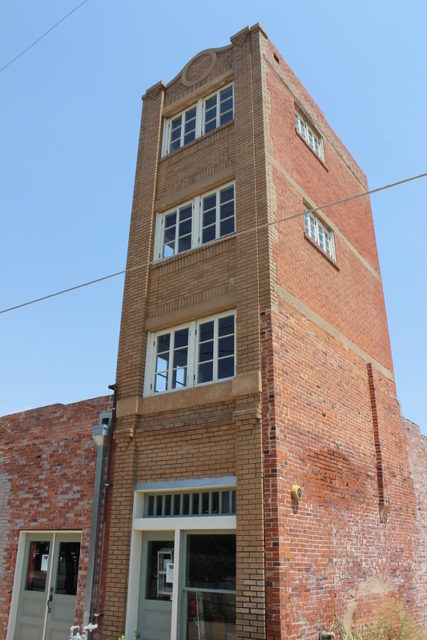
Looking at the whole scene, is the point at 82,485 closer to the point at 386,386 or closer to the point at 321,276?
the point at 321,276

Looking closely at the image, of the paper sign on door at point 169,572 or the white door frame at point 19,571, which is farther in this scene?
the white door frame at point 19,571

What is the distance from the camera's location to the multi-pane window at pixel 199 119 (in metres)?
12.8

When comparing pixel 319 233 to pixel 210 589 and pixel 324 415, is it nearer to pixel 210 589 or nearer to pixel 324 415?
pixel 324 415

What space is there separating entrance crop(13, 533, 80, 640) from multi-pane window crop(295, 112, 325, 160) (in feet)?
35.7

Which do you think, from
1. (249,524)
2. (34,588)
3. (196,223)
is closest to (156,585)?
(249,524)

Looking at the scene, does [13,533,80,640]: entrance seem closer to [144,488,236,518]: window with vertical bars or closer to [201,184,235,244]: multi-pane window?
[144,488,236,518]: window with vertical bars

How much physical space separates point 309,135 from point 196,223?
4812 mm

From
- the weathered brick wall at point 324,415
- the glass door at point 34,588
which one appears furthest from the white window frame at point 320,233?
the glass door at point 34,588

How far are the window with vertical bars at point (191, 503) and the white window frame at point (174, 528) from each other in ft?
0.34

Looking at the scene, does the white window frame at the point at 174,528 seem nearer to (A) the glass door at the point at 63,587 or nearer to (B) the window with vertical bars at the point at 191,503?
(B) the window with vertical bars at the point at 191,503

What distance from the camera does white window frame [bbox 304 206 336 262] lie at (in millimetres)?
12203

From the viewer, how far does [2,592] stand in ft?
36.9

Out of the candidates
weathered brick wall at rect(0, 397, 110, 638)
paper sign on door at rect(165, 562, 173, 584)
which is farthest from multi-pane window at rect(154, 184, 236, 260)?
paper sign on door at rect(165, 562, 173, 584)

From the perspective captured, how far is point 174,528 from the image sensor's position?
9.01m
